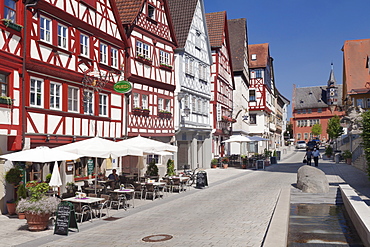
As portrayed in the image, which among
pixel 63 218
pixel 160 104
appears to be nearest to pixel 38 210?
pixel 63 218

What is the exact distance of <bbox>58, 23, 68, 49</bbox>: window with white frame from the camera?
1740 cm

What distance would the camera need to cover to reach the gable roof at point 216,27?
126ft

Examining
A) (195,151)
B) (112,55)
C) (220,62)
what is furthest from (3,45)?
(220,62)

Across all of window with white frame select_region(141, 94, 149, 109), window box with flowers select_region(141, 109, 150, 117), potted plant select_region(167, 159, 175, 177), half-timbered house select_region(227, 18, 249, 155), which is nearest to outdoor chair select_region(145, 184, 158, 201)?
window box with flowers select_region(141, 109, 150, 117)

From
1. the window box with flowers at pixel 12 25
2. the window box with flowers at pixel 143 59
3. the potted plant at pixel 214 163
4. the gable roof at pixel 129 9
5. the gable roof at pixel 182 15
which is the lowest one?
the potted plant at pixel 214 163

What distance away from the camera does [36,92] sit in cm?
1591

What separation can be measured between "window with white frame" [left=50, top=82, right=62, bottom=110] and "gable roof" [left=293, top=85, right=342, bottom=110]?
104 metres

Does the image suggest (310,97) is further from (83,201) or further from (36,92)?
(83,201)

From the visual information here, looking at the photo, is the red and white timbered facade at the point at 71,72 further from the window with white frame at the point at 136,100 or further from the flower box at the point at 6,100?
the window with white frame at the point at 136,100

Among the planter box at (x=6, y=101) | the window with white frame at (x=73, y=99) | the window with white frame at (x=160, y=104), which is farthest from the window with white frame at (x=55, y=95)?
the window with white frame at (x=160, y=104)

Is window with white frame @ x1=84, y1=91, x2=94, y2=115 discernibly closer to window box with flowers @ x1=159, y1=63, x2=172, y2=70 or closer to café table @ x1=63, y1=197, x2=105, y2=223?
café table @ x1=63, y1=197, x2=105, y2=223

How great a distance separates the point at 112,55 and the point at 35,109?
709cm

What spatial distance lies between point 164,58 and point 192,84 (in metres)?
4.43

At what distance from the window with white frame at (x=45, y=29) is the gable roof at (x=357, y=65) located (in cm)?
4541
